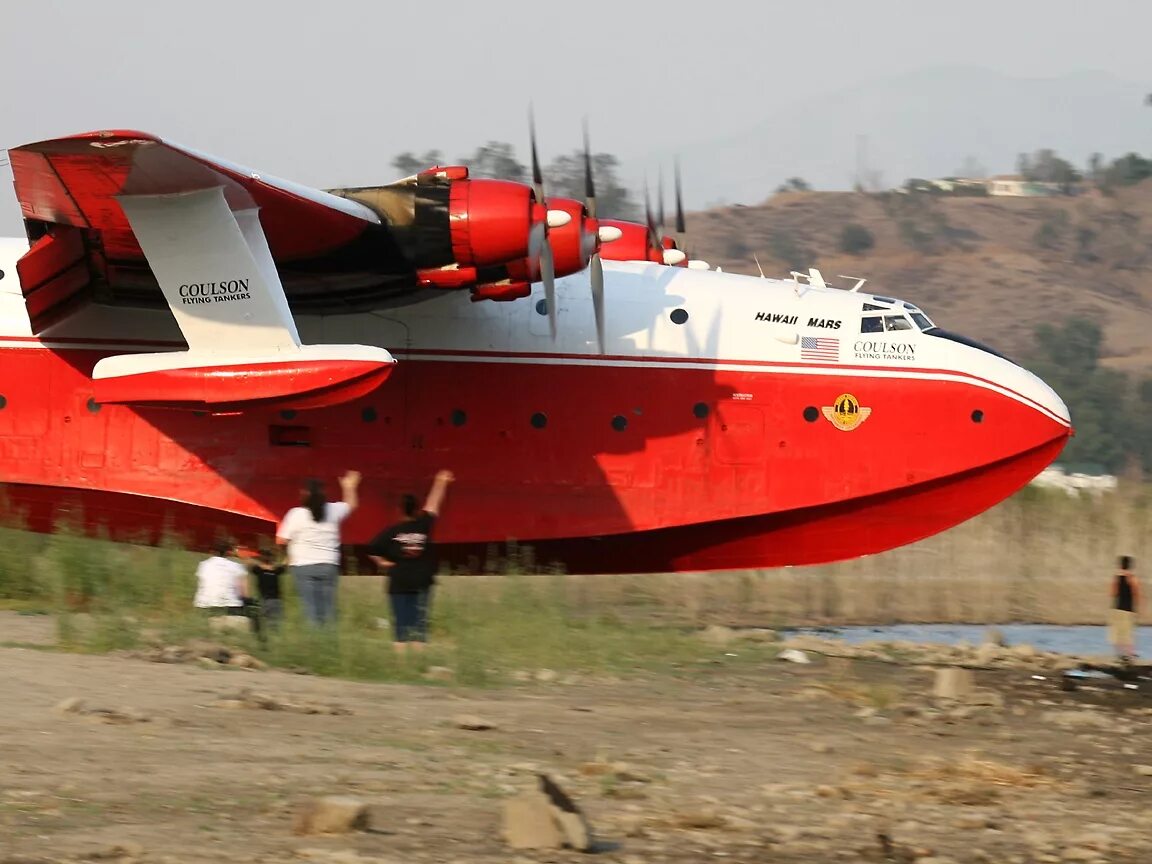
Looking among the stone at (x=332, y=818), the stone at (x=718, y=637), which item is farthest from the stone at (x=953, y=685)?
the stone at (x=332, y=818)

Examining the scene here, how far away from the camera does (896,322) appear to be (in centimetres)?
1642

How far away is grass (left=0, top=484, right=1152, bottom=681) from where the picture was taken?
1037 cm

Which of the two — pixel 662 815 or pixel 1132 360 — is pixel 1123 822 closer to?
pixel 662 815

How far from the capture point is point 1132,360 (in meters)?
72.4

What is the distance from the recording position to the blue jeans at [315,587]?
1151 centimetres

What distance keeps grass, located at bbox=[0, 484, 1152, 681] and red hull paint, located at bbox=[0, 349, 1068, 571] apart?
1.99ft

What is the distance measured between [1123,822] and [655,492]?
32.3 ft

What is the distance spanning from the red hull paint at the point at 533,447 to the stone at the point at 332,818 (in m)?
10.4

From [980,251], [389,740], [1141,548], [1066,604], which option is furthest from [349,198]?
[980,251]

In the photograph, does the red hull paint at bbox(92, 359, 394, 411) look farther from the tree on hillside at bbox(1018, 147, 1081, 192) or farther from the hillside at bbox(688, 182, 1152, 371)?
the tree on hillside at bbox(1018, 147, 1081, 192)

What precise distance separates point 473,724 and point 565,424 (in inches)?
328

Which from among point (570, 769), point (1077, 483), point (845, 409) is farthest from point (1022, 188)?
point (570, 769)

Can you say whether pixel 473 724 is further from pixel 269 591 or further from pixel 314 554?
pixel 269 591

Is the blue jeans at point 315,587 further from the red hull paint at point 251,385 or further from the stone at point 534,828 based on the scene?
the stone at point 534,828
